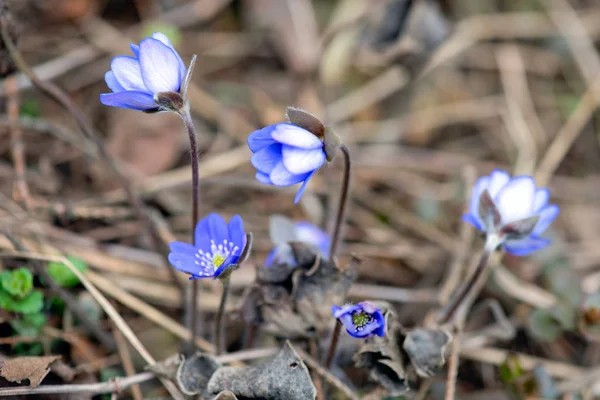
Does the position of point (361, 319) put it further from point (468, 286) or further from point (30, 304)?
point (30, 304)

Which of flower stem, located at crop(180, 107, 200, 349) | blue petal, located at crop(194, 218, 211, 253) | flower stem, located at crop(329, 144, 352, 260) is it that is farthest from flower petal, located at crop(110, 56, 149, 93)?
flower stem, located at crop(329, 144, 352, 260)

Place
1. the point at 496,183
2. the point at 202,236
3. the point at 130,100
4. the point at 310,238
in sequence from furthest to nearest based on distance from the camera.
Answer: the point at 310,238
the point at 496,183
the point at 202,236
the point at 130,100

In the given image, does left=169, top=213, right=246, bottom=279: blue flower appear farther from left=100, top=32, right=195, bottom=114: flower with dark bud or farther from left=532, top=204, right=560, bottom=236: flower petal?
left=532, top=204, right=560, bottom=236: flower petal

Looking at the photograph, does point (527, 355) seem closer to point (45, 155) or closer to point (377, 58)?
point (377, 58)

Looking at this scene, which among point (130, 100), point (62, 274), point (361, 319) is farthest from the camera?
point (62, 274)

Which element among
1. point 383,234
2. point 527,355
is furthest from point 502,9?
point 527,355

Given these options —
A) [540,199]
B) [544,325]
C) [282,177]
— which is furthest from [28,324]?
[544,325]
